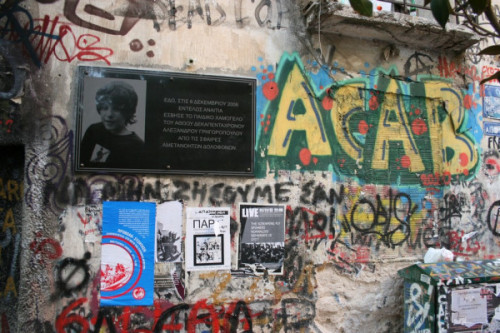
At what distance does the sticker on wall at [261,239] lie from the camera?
424 centimetres

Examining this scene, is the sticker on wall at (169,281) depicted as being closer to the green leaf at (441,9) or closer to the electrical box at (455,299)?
the electrical box at (455,299)

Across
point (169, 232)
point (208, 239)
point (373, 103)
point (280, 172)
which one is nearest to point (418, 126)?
point (373, 103)

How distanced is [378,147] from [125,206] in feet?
9.03

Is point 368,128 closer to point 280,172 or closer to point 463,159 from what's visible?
point 280,172

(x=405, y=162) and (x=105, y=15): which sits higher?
(x=105, y=15)

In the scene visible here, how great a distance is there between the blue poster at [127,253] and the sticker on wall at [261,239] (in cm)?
89

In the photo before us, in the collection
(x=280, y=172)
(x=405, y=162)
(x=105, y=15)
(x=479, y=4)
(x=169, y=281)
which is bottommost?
(x=169, y=281)

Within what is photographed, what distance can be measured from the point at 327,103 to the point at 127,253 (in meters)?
2.56

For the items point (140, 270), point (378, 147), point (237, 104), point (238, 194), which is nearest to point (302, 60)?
point (237, 104)

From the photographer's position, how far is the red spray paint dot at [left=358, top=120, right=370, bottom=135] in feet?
15.3

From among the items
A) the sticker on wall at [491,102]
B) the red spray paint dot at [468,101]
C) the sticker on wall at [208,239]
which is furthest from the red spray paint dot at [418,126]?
the sticker on wall at [208,239]

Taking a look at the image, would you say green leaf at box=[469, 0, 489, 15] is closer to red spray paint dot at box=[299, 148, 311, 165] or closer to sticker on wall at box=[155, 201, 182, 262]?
red spray paint dot at box=[299, 148, 311, 165]

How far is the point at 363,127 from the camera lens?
184 inches

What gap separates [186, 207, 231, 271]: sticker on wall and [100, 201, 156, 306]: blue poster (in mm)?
358
